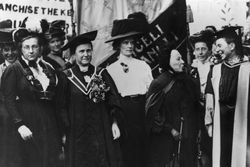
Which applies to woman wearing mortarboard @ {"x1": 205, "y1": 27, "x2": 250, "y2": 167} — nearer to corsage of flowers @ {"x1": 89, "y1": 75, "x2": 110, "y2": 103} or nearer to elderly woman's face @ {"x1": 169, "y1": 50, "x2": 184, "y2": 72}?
elderly woman's face @ {"x1": 169, "y1": 50, "x2": 184, "y2": 72}

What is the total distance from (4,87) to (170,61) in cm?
145

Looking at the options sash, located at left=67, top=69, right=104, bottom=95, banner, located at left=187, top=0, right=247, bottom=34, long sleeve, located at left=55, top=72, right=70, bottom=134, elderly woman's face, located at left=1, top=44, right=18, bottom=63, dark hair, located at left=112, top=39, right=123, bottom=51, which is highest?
banner, located at left=187, top=0, right=247, bottom=34

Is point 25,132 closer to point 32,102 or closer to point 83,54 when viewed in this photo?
point 32,102

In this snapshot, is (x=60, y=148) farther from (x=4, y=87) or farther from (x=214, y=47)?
(x=214, y=47)

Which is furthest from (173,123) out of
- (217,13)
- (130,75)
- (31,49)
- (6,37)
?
(6,37)

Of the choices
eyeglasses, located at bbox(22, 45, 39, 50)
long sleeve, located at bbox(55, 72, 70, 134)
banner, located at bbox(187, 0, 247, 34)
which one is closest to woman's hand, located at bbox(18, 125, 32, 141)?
long sleeve, located at bbox(55, 72, 70, 134)

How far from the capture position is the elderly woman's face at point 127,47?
3848mm

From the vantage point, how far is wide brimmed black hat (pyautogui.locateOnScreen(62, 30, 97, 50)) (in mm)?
3732

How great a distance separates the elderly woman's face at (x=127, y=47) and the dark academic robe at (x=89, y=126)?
0.82ft

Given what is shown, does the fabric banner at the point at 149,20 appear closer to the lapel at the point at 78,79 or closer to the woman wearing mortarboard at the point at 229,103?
the lapel at the point at 78,79

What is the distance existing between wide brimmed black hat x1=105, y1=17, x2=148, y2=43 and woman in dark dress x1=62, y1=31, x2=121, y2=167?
0.63 feet

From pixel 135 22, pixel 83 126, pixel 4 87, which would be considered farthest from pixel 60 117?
pixel 135 22

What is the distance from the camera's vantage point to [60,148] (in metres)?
3.68

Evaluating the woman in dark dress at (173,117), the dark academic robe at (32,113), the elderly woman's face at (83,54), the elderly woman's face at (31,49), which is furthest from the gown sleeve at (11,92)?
the woman in dark dress at (173,117)
